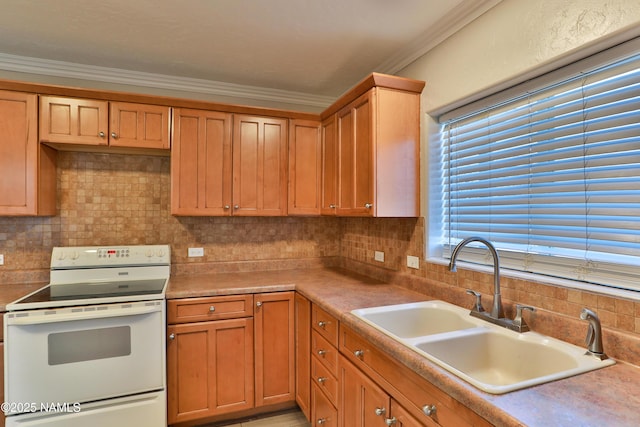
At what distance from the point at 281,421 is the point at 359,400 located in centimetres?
107

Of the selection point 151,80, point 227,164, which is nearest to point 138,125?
point 151,80

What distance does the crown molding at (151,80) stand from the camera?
2.32 m

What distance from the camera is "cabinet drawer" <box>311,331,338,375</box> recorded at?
1.79 metres

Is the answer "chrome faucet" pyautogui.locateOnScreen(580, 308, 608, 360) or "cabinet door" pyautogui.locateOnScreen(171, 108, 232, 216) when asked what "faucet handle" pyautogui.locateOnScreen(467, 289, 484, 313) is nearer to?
"chrome faucet" pyautogui.locateOnScreen(580, 308, 608, 360)

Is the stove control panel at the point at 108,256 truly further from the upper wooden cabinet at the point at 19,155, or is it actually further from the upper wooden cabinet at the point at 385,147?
the upper wooden cabinet at the point at 385,147

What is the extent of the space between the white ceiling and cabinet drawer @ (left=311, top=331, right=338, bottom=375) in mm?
1800

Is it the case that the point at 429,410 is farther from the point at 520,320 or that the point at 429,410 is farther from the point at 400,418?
the point at 520,320

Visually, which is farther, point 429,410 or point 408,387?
point 408,387

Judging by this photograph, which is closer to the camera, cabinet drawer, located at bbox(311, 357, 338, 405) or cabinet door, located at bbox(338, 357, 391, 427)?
cabinet door, located at bbox(338, 357, 391, 427)

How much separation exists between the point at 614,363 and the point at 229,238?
2.44m

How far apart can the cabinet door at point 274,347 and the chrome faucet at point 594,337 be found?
1642mm

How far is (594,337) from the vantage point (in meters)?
1.13

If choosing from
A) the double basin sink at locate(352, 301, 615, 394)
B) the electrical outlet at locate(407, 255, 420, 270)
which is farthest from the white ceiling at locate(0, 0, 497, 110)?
the double basin sink at locate(352, 301, 615, 394)

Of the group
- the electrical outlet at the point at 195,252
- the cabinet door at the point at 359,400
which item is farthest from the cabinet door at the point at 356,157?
the electrical outlet at the point at 195,252
